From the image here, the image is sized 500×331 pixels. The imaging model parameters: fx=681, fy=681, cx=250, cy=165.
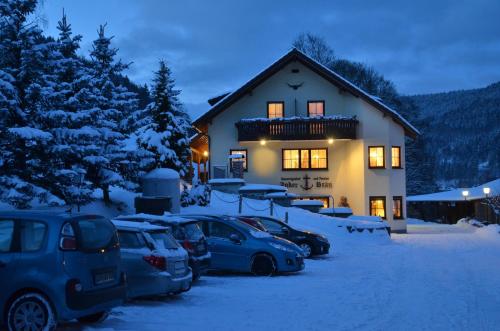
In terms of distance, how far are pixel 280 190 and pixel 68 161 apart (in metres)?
16.1

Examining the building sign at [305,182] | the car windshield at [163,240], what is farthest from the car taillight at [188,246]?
the building sign at [305,182]

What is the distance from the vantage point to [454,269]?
19.2m

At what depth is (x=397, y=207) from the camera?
42.6 m

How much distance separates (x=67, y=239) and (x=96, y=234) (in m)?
0.62

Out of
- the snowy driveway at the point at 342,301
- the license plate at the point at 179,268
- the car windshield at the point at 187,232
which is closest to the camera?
the snowy driveway at the point at 342,301

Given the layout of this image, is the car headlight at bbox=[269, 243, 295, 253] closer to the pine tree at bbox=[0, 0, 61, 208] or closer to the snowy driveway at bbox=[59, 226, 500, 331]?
the snowy driveway at bbox=[59, 226, 500, 331]

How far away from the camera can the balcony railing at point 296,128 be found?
40750 mm

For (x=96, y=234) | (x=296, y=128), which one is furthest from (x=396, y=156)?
(x=96, y=234)

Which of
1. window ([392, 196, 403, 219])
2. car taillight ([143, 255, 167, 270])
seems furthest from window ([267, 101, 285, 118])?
car taillight ([143, 255, 167, 270])

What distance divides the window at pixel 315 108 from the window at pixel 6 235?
33852 millimetres

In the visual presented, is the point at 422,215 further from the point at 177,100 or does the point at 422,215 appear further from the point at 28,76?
the point at 28,76

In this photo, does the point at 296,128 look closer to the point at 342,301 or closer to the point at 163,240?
the point at 342,301

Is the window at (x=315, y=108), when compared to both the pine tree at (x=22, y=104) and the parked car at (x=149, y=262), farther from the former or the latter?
the parked car at (x=149, y=262)

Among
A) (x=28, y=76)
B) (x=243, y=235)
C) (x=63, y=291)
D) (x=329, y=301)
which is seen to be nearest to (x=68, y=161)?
(x=28, y=76)
